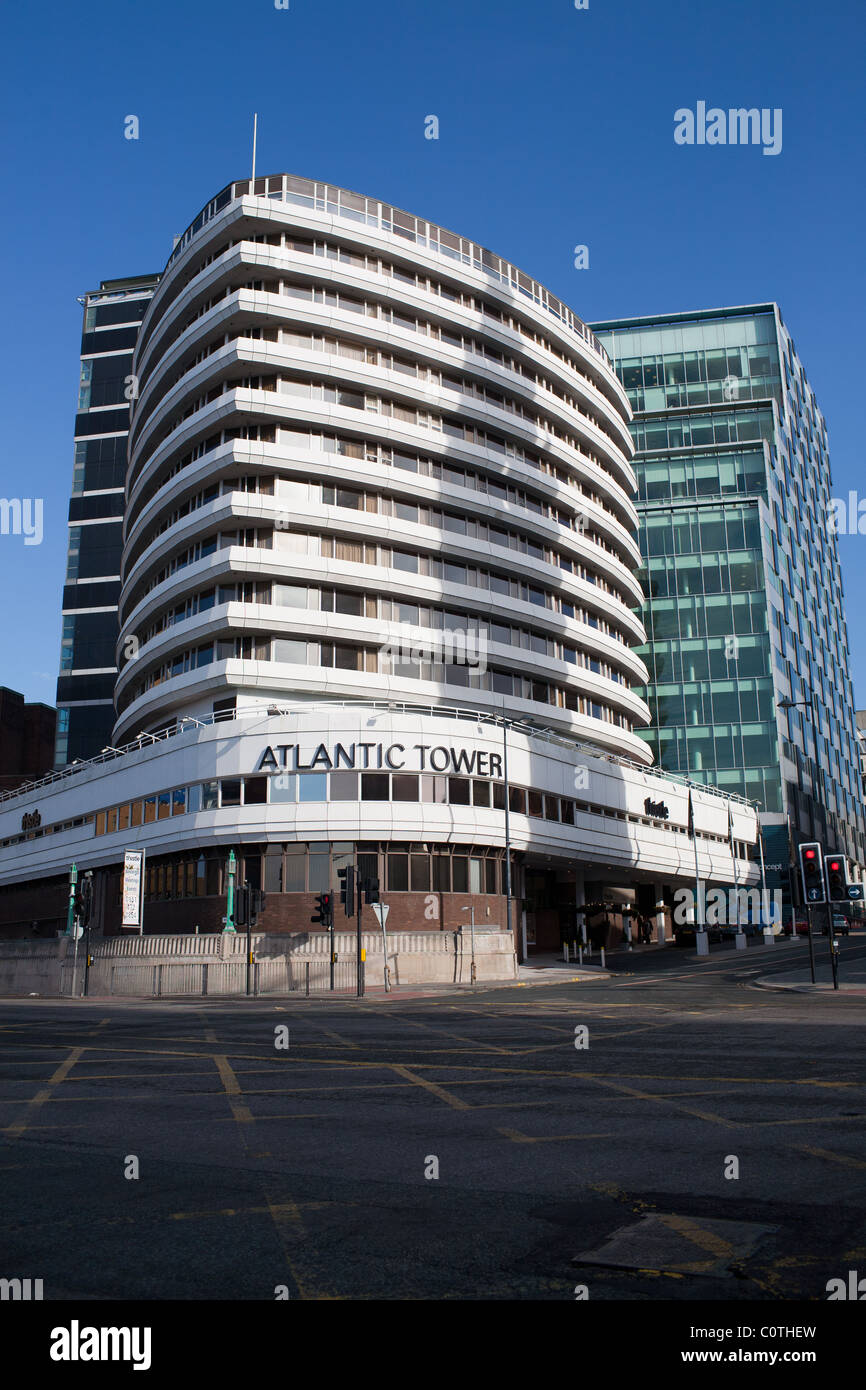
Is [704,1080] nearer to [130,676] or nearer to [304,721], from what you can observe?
[304,721]

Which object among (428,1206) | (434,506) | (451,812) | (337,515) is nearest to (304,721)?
(451,812)

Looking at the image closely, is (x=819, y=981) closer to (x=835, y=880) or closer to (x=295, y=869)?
(x=835, y=880)

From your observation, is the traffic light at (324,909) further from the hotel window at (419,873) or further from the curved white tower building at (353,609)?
the hotel window at (419,873)

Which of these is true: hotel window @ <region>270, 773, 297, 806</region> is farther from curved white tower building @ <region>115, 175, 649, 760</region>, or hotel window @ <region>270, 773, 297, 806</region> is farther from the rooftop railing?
the rooftop railing

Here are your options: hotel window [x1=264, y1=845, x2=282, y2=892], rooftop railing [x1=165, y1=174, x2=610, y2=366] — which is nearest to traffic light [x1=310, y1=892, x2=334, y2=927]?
hotel window [x1=264, y1=845, x2=282, y2=892]

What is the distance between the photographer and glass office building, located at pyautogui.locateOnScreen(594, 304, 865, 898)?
92125 millimetres

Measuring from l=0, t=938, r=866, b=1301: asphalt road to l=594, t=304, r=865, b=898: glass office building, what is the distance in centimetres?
7563

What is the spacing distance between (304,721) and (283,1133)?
37.6m

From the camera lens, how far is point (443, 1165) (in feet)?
28.7

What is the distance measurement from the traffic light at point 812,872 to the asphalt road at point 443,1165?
1241 centimetres

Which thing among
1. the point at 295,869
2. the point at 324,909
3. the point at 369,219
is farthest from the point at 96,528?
the point at 324,909

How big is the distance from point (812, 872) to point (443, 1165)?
24752 millimetres

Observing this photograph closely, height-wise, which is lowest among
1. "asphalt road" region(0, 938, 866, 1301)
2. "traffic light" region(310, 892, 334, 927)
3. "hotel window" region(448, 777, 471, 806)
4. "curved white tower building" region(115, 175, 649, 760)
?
"asphalt road" region(0, 938, 866, 1301)
